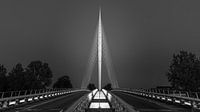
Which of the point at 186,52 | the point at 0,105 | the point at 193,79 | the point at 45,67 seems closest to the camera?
the point at 0,105

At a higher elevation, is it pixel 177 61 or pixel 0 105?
pixel 177 61

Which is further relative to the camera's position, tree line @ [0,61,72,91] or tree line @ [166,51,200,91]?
tree line @ [0,61,72,91]

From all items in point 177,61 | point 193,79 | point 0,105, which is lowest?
point 0,105

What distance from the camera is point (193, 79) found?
3693 inches

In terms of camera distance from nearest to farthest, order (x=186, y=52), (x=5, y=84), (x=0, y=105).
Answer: (x=0, y=105)
(x=186, y=52)
(x=5, y=84)

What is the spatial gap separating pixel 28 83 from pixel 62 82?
72.3 metres

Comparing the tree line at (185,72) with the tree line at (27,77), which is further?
the tree line at (27,77)

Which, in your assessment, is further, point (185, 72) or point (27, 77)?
point (27, 77)

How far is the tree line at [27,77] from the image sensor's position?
112 metres

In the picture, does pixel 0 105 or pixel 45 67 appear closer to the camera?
pixel 0 105

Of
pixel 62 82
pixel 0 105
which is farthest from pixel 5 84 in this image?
pixel 0 105

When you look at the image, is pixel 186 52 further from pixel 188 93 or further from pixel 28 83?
pixel 188 93

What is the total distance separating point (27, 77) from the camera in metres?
118

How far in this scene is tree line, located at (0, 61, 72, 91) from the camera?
368 ft
